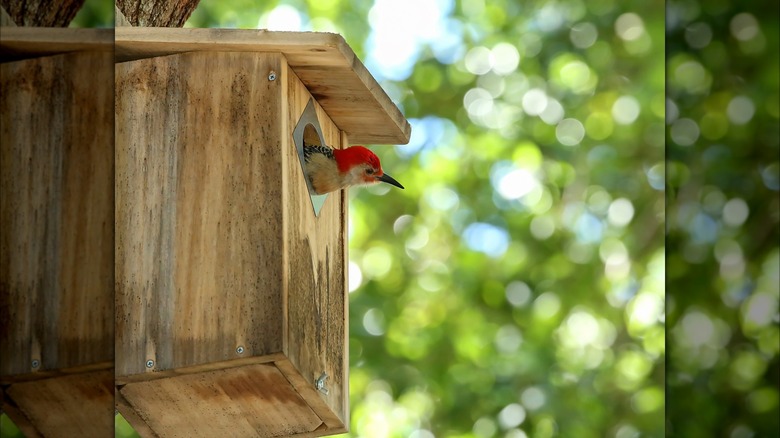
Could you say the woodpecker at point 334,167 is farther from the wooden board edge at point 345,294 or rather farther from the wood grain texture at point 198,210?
the wood grain texture at point 198,210

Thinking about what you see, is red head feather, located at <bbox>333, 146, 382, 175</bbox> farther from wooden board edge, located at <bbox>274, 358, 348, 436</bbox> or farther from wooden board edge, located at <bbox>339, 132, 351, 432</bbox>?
wooden board edge, located at <bbox>274, 358, 348, 436</bbox>

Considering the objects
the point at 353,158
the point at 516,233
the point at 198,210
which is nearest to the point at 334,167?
the point at 353,158

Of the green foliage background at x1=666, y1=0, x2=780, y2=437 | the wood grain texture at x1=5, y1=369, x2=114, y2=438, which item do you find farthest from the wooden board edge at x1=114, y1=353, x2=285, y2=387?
Answer: the green foliage background at x1=666, y1=0, x2=780, y2=437

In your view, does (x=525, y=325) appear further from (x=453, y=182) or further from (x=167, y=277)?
(x=167, y=277)

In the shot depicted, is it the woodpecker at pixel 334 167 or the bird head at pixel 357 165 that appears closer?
the woodpecker at pixel 334 167

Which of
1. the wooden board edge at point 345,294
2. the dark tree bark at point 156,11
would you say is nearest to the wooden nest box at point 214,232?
the wooden board edge at point 345,294

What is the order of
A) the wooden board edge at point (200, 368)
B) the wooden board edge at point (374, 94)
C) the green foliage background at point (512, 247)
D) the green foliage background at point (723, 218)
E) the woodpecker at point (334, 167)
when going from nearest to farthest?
the green foliage background at point (723, 218), the wooden board edge at point (200, 368), the wooden board edge at point (374, 94), the woodpecker at point (334, 167), the green foliage background at point (512, 247)

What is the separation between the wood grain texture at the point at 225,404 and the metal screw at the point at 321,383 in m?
0.05

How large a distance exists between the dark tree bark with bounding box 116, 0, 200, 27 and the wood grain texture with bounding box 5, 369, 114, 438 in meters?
2.04

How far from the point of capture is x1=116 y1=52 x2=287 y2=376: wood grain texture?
77.4 inches

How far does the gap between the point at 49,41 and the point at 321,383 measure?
5.31 ft

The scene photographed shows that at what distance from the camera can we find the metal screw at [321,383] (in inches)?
82.6

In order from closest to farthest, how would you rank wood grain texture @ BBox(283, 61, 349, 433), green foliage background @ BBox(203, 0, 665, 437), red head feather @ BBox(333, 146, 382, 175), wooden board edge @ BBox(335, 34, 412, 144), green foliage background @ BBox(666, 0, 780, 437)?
green foliage background @ BBox(666, 0, 780, 437) → wood grain texture @ BBox(283, 61, 349, 433) → wooden board edge @ BBox(335, 34, 412, 144) → red head feather @ BBox(333, 146, 382, 175) → green foliage background @ BBox(203, 0, 665, 437)

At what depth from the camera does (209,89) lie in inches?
81.7
